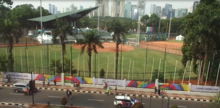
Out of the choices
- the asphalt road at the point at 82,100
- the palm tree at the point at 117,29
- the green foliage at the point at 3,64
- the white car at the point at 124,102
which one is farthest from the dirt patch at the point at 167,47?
the green foliage at the point at 3,64

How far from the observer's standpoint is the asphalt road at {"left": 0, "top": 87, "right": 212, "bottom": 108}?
16703mm

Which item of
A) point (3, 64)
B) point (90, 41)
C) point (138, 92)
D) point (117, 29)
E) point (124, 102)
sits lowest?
point (138, 92)

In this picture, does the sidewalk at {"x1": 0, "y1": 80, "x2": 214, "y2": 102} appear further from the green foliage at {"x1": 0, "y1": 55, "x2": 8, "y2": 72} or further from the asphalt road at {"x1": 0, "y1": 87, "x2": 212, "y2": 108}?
the green foliage at {"x1": 0, "y1": 55, "x2": 8, "y2": 72}

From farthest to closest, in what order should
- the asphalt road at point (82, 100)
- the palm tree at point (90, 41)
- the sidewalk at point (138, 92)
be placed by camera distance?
the palm tree at point (90, 41)
the sidewalk at point (138, 92)
the asphalt road at point (82, 100)

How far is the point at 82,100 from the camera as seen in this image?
17.5 m

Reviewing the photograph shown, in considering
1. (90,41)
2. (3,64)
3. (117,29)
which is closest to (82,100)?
(90,41)

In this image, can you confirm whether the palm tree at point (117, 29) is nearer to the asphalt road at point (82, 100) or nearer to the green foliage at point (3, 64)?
the asphalt road at point (82, 100)

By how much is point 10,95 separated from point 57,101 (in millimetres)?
5586

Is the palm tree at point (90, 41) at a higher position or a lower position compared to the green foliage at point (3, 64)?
higher

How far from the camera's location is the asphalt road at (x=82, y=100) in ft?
54.8

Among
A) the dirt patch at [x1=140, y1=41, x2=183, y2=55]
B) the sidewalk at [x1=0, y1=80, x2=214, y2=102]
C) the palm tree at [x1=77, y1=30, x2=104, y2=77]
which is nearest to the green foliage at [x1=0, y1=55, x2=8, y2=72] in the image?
the sidewalk at [x1=0, y1=80, x2=214, y2=102]

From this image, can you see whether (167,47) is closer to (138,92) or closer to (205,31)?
(205,31)

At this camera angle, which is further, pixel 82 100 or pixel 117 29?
pixel 117 29

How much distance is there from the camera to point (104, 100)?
17.7 metres
